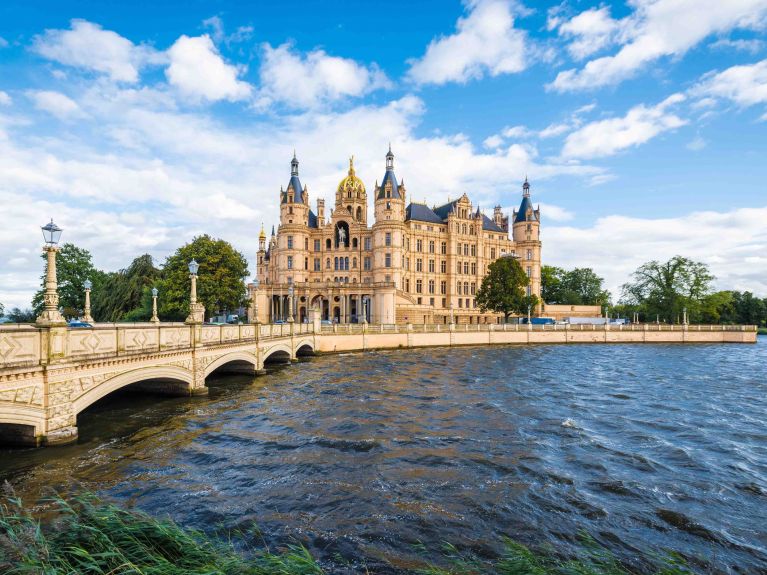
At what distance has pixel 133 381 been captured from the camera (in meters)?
14.6

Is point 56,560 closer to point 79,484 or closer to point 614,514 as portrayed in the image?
point 79,484

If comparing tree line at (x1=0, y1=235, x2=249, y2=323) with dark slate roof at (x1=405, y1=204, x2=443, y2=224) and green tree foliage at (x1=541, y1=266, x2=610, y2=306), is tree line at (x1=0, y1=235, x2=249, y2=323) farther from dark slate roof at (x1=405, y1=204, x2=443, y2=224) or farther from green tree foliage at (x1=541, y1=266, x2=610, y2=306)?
green tree foliage at (x1=541, y1=266, x2=610, y2=306)

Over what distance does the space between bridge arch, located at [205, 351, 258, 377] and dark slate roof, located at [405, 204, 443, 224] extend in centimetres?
5523

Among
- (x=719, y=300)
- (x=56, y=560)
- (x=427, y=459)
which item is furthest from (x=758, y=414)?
(x=719, y=300)

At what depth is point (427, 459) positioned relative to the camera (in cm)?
1292

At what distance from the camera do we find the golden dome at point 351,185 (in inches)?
3071

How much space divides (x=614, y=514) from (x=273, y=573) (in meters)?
8.03

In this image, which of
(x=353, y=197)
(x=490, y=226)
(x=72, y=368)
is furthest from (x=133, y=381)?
(x=490, y=226)

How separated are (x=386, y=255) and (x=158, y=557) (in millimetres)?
64397

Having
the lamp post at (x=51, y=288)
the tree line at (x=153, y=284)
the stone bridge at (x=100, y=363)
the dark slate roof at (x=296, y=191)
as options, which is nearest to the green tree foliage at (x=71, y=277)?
the tree line at (x=153, y=284)

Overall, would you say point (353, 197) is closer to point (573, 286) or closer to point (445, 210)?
point (445, 210)

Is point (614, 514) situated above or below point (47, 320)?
below

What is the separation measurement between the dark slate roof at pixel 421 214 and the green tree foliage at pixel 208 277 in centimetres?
3682

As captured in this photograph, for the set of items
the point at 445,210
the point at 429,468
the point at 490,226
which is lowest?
the point at 429,468
